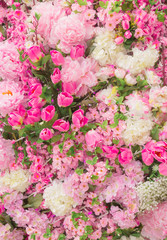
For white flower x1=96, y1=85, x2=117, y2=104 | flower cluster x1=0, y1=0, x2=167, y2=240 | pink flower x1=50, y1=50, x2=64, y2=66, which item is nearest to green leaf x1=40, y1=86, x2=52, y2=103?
flower cluster x1=0, y1=0, x2=167, y2=240

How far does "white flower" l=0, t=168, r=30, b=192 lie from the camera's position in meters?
1.14

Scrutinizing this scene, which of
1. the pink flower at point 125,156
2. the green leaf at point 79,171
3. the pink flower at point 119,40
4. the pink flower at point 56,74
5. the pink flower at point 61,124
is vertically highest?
the pink flower at point 119,40

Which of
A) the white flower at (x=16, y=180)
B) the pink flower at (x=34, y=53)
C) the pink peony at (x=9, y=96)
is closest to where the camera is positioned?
the pink flower at (x=34, y=53)

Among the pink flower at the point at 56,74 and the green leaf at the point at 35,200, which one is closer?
the pink flower at the point at 56,74

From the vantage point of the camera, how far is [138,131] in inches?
40.4

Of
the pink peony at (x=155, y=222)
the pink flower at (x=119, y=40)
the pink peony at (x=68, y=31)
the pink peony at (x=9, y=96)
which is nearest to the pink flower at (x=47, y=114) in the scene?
the pink peony at (x=9, y=96)

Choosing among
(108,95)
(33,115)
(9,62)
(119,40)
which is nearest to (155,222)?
(108,95)

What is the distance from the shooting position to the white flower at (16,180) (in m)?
1.14

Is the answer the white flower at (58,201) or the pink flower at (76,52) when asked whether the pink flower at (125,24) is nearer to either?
the pink flower at (76,52)

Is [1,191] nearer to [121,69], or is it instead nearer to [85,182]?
[85,182]

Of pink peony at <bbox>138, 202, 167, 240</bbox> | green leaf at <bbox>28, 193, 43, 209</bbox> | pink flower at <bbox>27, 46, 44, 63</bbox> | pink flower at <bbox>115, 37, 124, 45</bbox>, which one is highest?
pink flower at <bbox>27, 46, 44, 63</bbox>

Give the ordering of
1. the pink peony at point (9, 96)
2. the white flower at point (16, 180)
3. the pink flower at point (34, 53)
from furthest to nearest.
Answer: the white flower at point (16, 180) < the pink peony at point (9, 96) < the pink flower at point (34, 53)

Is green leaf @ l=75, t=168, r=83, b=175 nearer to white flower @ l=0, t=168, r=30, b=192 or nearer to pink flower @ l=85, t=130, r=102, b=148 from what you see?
pink flower @ l=85, t=130, r=102, b=148

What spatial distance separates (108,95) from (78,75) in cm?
15
